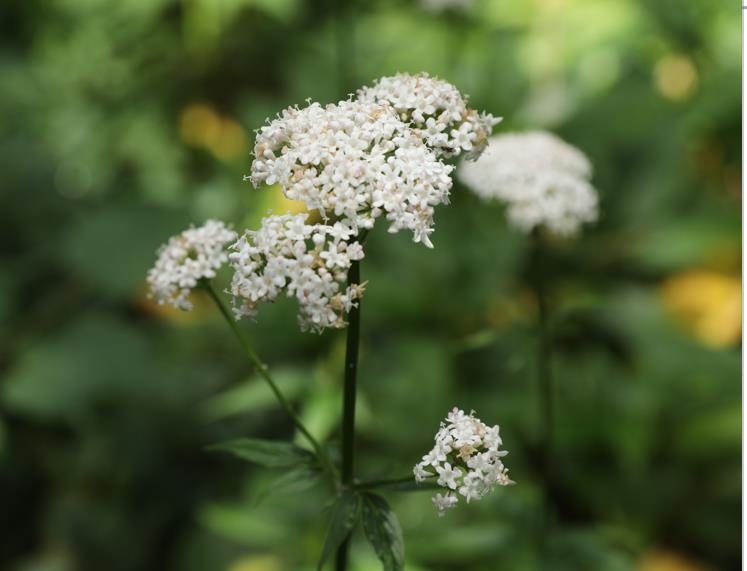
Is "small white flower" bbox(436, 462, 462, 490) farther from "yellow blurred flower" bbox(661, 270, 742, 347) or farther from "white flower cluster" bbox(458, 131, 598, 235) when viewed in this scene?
"yellow blurred flower" bbox(661, 270, 742, 347)

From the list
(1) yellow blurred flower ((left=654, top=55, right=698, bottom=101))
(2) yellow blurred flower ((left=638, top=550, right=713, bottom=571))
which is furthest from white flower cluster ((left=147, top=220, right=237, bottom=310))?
(1) yellow blurred flower ((left=654, top=55, right=698, bottom=101))

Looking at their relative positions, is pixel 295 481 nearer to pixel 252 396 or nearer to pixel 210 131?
pixel 252 396

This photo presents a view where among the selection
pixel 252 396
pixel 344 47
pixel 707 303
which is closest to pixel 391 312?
pixel 252 396

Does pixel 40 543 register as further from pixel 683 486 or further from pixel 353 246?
pixel 353 246

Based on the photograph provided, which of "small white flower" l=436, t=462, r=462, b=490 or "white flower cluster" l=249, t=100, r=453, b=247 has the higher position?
"white flower cluster" l=249, t=100, r=453, b=247

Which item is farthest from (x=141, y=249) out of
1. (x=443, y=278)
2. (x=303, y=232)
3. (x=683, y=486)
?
(x=303, y=232)
